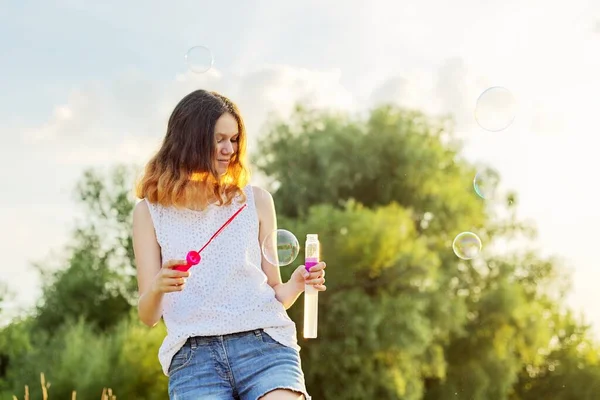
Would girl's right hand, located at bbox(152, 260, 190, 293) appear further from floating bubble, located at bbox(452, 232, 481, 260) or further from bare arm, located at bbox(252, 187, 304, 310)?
floating bubble, located at bbox(452, 232, 481, 260)

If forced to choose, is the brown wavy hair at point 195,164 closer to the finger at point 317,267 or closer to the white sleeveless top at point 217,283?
the white sleeveless top at point 217,283

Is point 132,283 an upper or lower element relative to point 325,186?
lower

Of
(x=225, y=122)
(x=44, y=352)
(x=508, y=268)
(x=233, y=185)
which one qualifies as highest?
(x=225, y=122)

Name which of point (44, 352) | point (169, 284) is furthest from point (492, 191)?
point (44, 352)

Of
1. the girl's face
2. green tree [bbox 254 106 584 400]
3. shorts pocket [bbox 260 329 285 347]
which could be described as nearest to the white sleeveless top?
shorts pocket [bbox 260 329 285 347]

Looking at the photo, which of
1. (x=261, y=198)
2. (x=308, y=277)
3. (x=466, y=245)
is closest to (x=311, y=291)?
(x=308, y=277)

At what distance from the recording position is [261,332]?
2.22 metres

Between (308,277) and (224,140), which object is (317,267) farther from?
(224,140)

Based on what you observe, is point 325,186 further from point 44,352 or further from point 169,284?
point 169,284

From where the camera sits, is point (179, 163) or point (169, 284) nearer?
point (169, 284)

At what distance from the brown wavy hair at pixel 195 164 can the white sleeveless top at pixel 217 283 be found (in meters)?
0.04

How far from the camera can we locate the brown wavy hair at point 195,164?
2.39 m

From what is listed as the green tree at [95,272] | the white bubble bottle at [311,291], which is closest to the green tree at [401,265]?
the green tree at [95,272]

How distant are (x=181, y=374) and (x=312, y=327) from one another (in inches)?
17.7
